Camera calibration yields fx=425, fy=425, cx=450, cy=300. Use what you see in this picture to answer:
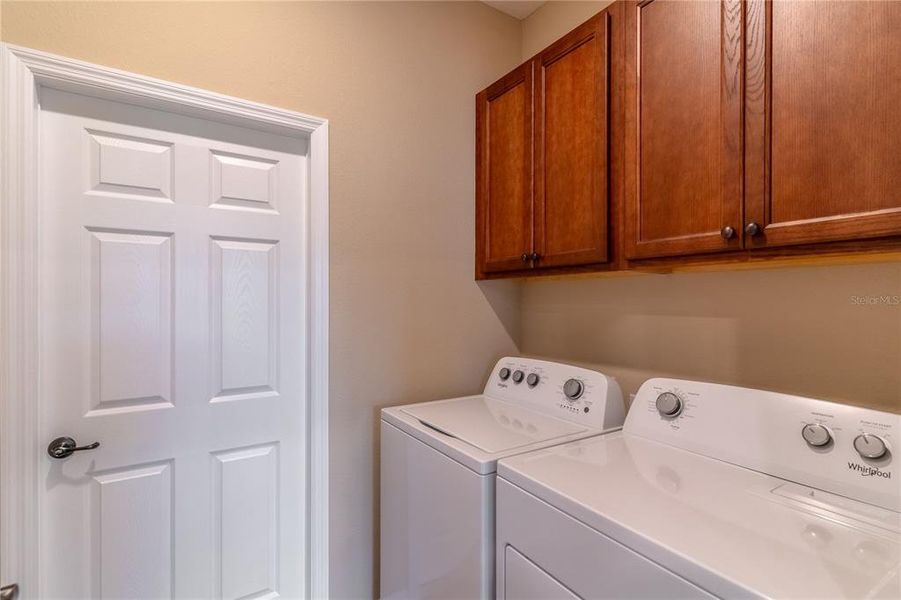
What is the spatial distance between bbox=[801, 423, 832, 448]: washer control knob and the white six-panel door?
1.52 meters

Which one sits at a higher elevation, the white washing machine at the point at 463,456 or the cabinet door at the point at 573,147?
the cabinet door at the point at 573,147

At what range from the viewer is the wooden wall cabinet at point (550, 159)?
4.42ft

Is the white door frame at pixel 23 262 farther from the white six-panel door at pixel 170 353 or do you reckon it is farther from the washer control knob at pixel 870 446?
the washer control knob at pixel 870 446

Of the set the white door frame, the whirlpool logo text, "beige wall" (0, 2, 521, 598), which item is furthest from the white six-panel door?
the whirlpool logo text

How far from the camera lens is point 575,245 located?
1433 millimetres

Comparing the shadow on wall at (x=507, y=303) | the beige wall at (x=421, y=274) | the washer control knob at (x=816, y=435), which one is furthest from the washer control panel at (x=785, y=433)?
the shadow on wall at (x=507, y=303)

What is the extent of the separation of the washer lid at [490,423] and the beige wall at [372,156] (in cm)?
20

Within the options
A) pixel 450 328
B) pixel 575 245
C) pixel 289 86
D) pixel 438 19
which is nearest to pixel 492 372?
pixel 450 328

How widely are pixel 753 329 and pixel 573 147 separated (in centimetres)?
80

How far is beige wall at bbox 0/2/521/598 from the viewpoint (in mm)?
1405

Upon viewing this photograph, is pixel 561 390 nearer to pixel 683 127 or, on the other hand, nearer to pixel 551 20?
pixel 683 127

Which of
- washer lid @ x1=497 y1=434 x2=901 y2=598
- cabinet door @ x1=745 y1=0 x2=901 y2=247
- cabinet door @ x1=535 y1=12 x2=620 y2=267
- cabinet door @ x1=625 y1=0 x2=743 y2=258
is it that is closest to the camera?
washer lid @ x1=497 y1=434 x2=901 y2=598

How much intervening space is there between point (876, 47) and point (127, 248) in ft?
6.43

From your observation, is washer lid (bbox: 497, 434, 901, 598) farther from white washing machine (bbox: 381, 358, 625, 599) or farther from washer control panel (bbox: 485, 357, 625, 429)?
washer control panel (bbox: 485, 357, 625, 429)
